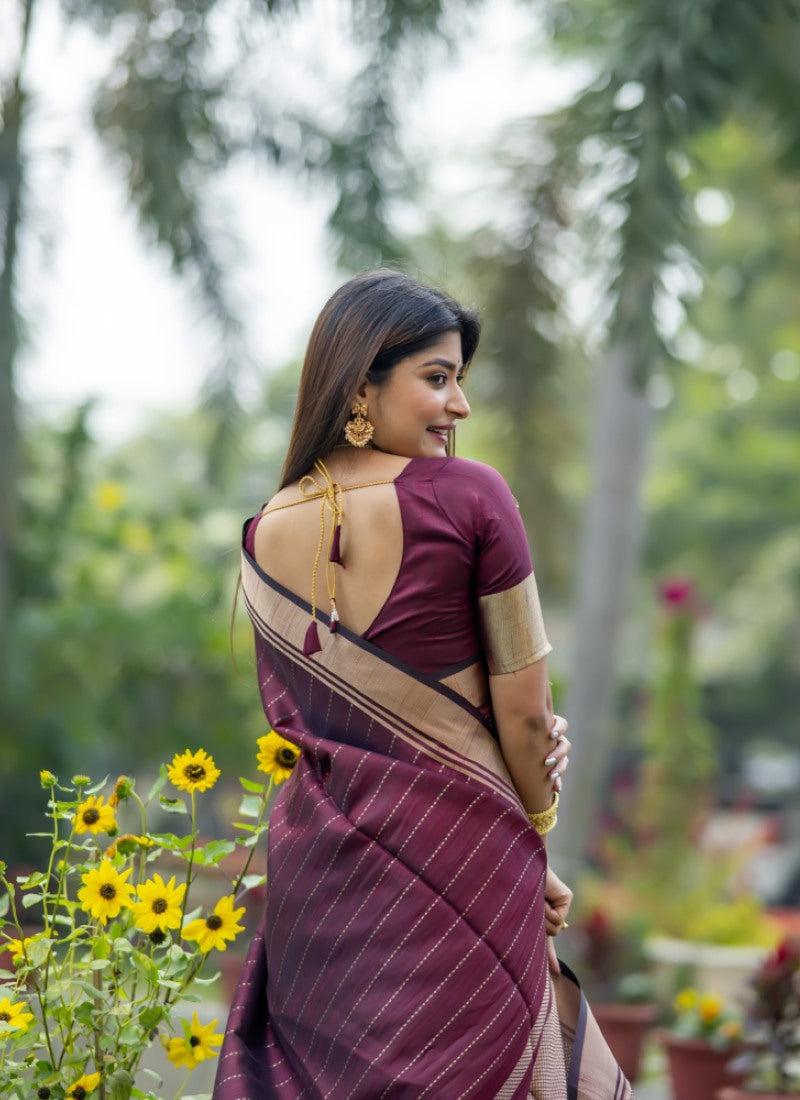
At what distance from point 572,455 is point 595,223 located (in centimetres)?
278

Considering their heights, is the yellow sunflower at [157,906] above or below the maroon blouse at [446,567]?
below

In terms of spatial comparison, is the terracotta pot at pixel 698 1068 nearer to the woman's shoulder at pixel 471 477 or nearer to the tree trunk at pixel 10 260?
the woman's shoulder at pixel 471 477

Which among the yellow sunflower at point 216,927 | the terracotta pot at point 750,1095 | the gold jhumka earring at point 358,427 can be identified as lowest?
the terracotta pot at point 750,1095

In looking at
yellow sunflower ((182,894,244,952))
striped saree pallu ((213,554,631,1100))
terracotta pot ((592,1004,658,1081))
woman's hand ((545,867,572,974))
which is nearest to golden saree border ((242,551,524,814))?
striped saree pallu ((213,554,631,1100))

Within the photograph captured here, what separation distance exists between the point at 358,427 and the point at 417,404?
4.1 inches

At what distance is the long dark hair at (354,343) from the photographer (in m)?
2.52

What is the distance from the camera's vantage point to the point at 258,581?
8.60 feet

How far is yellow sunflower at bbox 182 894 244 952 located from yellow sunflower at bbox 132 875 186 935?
0.05 metres

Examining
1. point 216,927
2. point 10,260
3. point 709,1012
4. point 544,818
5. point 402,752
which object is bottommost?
point 709,1012

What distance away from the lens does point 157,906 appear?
2.73m

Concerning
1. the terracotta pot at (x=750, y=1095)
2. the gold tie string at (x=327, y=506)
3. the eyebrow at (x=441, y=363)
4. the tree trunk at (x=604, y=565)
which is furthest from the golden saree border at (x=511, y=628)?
the tree trunk at (x=604, y=565)

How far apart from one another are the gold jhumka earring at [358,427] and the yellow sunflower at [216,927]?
875 millimetres

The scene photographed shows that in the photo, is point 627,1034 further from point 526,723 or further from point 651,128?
point 526,723

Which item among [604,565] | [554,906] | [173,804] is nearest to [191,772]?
[173,804]
